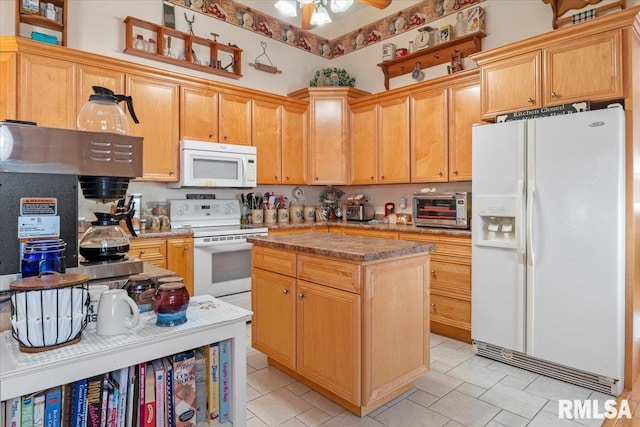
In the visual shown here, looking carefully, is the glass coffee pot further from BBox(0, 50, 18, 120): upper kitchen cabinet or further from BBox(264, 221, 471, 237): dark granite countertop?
BBox(264, 221, 471, 237): dark granite countertop

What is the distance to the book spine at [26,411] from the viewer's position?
2.96 ft

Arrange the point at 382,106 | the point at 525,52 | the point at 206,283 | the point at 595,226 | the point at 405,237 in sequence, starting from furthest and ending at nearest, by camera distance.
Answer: the point at 382,106, the point at 405,237, the point at 206,283, the point at 525,52, the point at 595,226

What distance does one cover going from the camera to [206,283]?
332cm

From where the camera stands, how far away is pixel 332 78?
15.1 ft

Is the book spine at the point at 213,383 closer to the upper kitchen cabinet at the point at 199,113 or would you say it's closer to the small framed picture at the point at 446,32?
the upper kitchen cabinet at the point at 199,113

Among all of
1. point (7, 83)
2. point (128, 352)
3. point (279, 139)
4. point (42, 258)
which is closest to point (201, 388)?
point (128, 352)

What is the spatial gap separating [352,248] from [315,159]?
2.51 metres

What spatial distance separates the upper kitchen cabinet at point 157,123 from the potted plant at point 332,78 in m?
1.77

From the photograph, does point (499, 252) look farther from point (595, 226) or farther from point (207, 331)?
point (207, 331)

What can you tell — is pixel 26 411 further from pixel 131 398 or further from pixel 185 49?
pixel 185 49

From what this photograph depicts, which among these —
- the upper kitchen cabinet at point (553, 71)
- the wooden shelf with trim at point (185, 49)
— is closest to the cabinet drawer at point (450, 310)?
the upper kitchen cabinet at point (553, 71)

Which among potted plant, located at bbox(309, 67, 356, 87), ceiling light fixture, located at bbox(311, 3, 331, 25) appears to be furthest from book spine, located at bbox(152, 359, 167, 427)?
potted plant, located at bbox(309, 67, 356, 87)

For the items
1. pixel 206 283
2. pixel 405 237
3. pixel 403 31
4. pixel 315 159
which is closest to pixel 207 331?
pixel 206 283

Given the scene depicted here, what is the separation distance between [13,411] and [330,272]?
4.86ft
